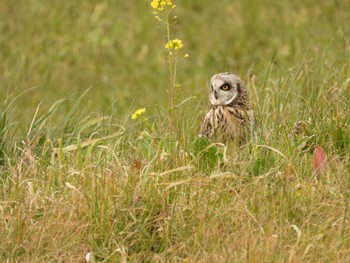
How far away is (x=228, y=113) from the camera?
686 centimetres

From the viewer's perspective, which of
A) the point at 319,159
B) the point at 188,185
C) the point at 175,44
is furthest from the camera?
the point at 175,44

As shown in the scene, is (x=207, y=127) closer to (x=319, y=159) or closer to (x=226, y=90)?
(x=226, y=90)

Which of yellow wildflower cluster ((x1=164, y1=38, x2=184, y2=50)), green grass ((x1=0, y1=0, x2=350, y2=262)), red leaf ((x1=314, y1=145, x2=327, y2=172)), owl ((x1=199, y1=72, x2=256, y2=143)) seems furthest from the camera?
owl ((x1=199, y1=72, x2=256, y2=143))

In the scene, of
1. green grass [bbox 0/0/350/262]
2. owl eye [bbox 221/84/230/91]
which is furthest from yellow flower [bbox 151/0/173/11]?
owl eye [bbox 221/84/230/91]

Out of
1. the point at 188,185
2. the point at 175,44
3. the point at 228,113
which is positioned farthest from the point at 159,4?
the point at 188,185

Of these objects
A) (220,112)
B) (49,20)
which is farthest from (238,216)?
(49,20)

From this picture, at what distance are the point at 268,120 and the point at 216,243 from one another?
1.61m

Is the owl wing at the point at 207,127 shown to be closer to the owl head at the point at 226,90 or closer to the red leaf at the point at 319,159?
the owl head at the point at 226,90

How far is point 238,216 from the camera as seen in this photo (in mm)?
5766

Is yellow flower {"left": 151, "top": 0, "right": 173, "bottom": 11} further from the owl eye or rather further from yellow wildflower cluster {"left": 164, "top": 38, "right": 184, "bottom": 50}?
the owl eye

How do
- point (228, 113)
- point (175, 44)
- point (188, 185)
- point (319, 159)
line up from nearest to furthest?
point (188, 185) → point (319, 159) → point (175, 44) → point (228, 113)

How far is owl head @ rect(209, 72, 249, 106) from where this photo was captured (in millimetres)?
6852

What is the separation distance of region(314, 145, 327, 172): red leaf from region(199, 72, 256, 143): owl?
1.82ft

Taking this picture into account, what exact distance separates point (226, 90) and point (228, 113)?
0.14m
